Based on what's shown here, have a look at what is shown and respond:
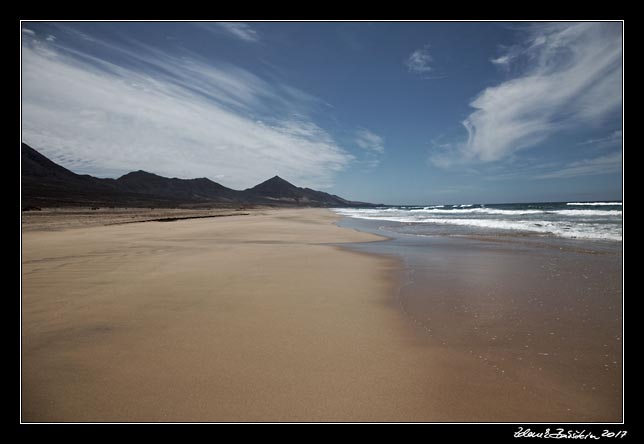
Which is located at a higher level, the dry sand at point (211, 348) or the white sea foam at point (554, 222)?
the white sea foam at point (554, 222)

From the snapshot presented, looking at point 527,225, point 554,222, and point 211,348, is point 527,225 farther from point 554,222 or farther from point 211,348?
point 211,348

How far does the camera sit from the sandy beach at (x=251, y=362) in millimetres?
2053

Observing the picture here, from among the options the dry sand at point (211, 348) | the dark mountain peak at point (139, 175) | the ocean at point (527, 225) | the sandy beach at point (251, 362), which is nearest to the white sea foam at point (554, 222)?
the ocean at point (527, 225)

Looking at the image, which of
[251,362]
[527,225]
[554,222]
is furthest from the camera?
[554,222]

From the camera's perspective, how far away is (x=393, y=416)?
2.00 meters

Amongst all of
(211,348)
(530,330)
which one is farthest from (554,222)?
(211,348)

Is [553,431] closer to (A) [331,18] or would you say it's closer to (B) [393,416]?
(B) [393,416]

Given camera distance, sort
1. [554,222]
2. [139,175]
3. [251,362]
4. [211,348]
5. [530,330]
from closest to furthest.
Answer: [251,362], [211,348], [530,330], [554,222], [139,175]

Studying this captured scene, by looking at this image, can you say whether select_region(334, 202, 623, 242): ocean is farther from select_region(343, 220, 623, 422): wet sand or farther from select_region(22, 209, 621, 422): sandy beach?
select_region(22, 209, 621, 422): sandy beach

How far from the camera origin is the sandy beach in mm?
2053

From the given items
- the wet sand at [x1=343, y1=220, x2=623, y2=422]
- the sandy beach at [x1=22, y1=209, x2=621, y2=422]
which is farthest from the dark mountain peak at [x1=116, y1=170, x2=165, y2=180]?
the wet sand at [x1=343, y1=220, x2=623, y2=422]

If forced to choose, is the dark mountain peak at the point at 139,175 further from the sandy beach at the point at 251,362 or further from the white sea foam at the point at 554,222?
the sandy beach at the point at 251,362

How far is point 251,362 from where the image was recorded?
102 inches

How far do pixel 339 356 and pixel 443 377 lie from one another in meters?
0.92
